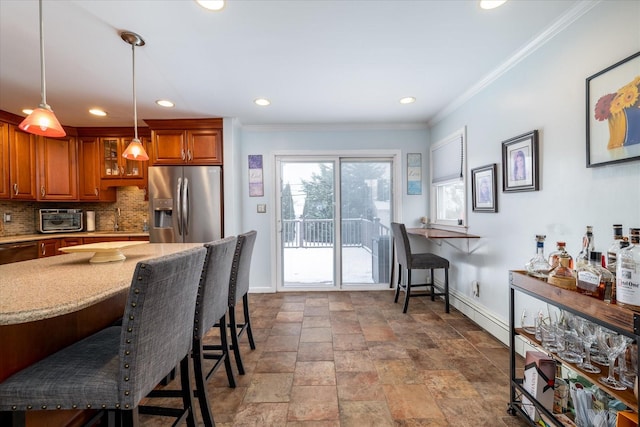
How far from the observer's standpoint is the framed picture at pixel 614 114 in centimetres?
136

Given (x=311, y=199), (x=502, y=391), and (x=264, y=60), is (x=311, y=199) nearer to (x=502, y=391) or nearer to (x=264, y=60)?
(x=264, y=60)

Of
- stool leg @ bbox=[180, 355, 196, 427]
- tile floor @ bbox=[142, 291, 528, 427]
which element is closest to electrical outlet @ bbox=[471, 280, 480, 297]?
tile floor @ bbox=[142, 291, 528, 427]

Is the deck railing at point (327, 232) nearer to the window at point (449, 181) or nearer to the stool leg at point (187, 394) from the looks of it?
the window at point (449, 181)

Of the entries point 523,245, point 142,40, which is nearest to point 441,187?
point 523,245

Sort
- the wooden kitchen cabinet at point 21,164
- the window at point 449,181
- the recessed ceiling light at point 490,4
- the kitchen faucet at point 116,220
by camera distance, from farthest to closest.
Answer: the kitchen faucet at point 116,220 → the wooden kitchen cabinet at point 21,164 → the window at point 449,181 → the recessed ceiling light at point 490,4

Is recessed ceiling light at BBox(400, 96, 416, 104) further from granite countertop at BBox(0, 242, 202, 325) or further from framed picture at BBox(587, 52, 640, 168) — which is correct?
granite countertop at BBox(0, 242, 202, 325)

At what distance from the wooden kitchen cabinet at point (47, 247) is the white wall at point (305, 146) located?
2.32 metres

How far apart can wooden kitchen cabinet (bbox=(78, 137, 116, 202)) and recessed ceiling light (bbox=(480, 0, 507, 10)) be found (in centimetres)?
467

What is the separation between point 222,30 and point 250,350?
2392mm

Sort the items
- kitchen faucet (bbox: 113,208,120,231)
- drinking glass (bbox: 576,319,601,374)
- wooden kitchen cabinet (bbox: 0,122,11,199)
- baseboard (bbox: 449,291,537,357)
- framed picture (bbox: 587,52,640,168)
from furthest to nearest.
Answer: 1. kitchen faucet (bbox: 113,208,120,231)
2. wooden kitchen cabinet (bbox: 0,122,11,199)
3. baseboard (bbox: 449,291,537,357)
4. framed picture (bbox: 587,52,640,168)
5. drinking glass (bbox: 576,319,601,374)

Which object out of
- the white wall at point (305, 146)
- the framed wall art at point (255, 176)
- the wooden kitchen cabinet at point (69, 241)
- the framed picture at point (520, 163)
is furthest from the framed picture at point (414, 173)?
the wooden kitchen cabinet at point (69, 241)

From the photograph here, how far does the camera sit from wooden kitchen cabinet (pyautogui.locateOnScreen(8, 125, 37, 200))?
337cm

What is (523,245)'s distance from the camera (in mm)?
2166

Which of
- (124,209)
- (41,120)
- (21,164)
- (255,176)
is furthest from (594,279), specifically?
(21,164)
